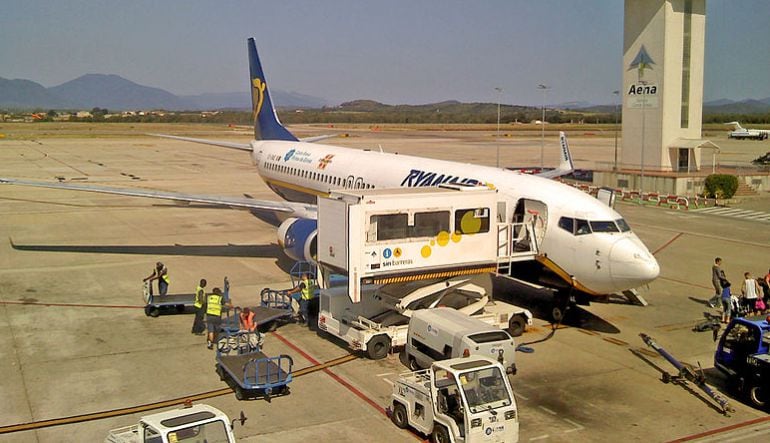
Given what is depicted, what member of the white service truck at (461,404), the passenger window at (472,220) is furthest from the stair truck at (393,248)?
the white service truck at (461,404)

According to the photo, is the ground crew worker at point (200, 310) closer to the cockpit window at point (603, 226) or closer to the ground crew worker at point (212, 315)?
the ground crew worker at point (212, 315)

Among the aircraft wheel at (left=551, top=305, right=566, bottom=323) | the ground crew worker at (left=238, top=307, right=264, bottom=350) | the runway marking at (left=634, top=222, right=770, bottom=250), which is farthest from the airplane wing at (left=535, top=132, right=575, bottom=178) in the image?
the ground crew worker at (left=238, top=307, right=264, bottom=350)

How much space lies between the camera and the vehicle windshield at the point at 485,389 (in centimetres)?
1373

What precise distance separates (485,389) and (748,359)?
6586mm

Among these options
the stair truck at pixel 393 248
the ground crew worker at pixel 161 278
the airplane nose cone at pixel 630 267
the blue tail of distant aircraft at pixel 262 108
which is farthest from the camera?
the blue tail of distant aircraft at pixel 262 108

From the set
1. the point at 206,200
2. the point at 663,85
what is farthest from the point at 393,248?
the point at 663,85

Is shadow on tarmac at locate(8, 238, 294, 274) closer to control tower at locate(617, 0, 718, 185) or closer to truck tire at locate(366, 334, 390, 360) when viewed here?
truck tire at locate(366, 334, 390, 360)

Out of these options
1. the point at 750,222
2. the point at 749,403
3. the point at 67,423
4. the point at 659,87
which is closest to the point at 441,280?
the point at 749,403

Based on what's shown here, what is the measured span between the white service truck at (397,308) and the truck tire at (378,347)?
0.08 ft

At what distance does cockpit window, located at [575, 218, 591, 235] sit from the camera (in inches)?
843

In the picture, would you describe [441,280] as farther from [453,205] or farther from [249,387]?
[249,387]

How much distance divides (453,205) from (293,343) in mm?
5707

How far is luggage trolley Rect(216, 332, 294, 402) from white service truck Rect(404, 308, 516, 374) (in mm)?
3120

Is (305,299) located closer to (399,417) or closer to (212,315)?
(212,315)
